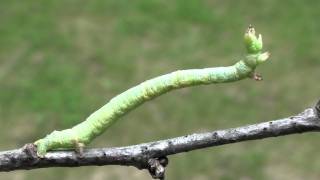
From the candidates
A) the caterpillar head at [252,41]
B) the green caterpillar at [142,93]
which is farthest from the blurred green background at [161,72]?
the caterpillar head at [252,41]

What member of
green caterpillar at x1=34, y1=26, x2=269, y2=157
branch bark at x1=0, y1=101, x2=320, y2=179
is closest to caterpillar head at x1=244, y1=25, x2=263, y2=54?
green caterpillar at x1=34, y1=26, x2=269, y2=157

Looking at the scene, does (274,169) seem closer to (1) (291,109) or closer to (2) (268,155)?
(2) (268,155)

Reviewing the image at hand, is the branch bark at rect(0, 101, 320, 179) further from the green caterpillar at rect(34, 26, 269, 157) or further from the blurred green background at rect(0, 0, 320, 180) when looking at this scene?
the blurred green background at rect(0, 0, 320, 180)

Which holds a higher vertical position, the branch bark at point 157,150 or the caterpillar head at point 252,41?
the caterpillar head at point 252,41

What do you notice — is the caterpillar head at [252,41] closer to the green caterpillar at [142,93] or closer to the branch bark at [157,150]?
the green caterpillar at [142,93]

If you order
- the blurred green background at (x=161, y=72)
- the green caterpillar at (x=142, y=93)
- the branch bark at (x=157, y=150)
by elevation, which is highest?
the blurred green background at (x=161, y=72)
